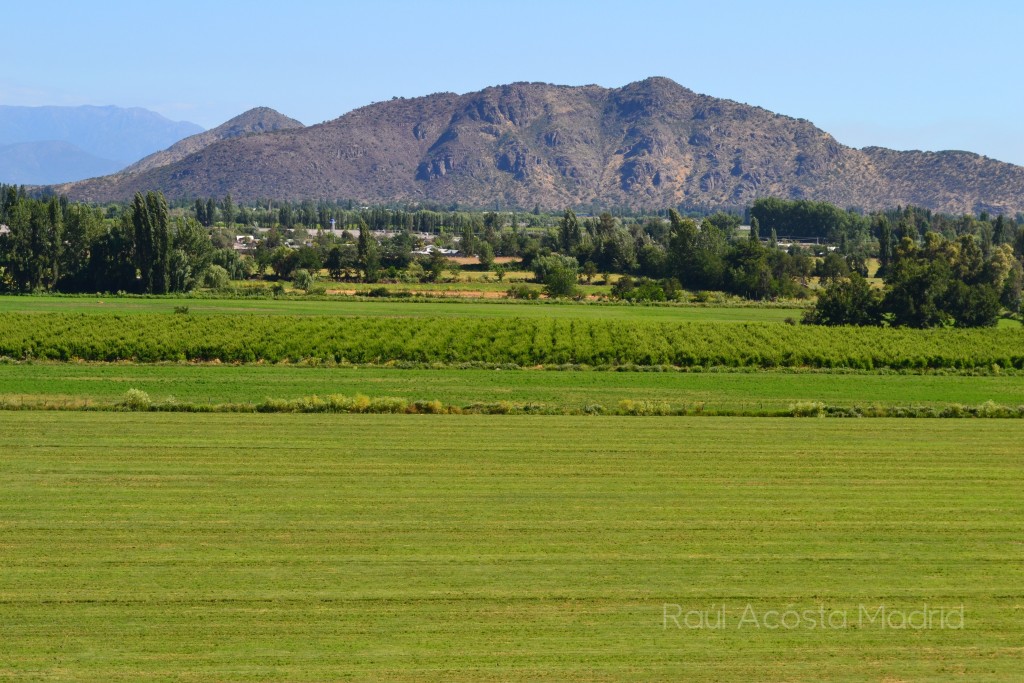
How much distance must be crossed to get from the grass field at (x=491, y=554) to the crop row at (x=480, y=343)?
17822 millimetres

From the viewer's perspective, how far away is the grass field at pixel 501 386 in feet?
126

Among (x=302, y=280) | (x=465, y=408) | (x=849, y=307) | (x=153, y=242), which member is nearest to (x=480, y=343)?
(x=465, y=408)

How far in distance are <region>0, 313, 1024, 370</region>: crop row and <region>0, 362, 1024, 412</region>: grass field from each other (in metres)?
2.24

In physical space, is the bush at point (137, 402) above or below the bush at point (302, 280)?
below

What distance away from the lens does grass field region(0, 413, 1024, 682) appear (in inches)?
598

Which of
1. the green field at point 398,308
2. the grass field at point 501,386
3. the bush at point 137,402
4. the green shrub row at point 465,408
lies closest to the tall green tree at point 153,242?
the green field at point 398,308

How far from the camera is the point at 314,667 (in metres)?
14.8

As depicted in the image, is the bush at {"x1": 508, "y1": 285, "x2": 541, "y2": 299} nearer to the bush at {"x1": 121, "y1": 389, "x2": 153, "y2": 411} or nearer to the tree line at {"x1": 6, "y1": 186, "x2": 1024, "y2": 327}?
the tree line at {"x1": 6, "y1": 186, "x2": 1024, "y2": 327}

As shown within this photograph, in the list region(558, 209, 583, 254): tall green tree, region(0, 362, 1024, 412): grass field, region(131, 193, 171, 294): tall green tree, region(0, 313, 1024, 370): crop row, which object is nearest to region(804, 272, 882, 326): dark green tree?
region(0, 313, 1024, 370): crop row

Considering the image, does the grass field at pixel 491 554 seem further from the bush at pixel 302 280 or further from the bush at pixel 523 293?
the bush at pixel 302 280

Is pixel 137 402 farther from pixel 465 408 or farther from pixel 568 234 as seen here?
pixel 568 234

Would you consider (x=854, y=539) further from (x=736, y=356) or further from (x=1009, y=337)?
(x=1009, y=337)

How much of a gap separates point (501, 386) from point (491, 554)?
877 inches

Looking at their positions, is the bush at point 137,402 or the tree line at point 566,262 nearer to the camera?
the bush at point 137,402
